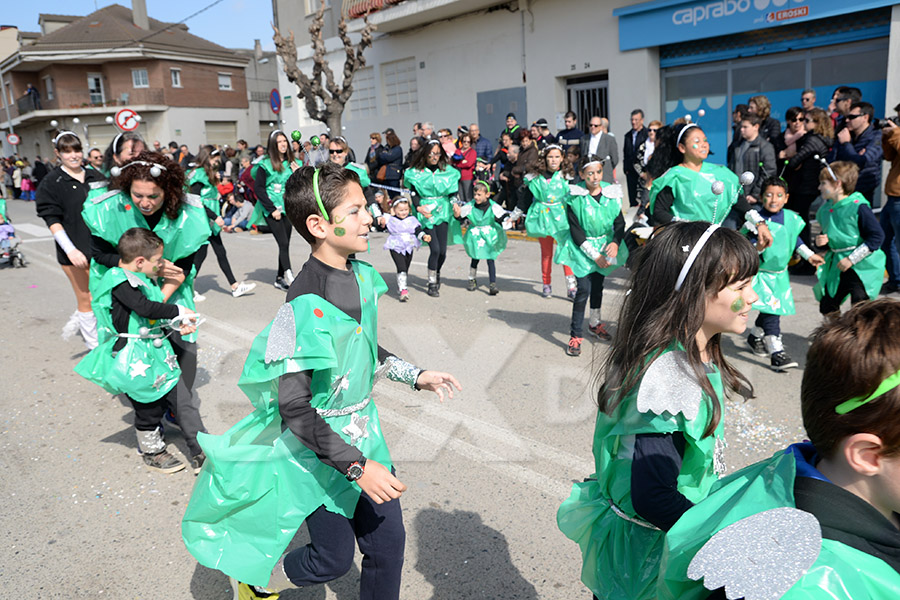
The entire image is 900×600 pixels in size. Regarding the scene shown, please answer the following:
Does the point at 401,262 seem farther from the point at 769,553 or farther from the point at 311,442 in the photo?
the point at 769,553

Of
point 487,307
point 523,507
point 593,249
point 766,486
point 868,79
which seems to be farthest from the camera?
point 868,79

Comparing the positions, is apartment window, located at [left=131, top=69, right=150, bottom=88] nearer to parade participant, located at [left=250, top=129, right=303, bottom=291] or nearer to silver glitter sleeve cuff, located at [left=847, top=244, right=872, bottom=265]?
parade participant, located at [left=250, top=129, right=303, bottom=291]

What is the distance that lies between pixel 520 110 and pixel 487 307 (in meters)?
11.3

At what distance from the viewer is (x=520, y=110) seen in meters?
18.1

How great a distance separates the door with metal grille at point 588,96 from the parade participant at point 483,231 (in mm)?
8692

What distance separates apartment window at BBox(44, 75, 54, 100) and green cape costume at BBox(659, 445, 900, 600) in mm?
52496

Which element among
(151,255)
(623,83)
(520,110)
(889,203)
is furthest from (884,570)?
(520,110)

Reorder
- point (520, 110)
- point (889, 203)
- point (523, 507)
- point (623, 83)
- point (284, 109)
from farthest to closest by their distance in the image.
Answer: point (284, 109), point (520, 110), point (623, 83), point (889, 203), point (523, 507)

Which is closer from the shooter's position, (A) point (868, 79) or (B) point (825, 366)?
(B) point (825, 366)

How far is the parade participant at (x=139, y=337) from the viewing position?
4094 mm

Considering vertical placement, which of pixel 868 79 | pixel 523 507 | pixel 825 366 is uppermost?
pixel 868 79

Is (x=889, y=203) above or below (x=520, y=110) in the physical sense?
below

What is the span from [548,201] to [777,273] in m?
3.11

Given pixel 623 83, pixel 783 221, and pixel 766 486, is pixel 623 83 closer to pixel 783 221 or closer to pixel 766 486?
pixel 783 221
